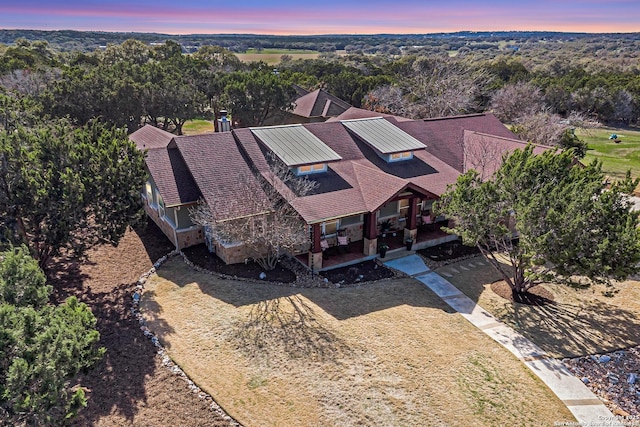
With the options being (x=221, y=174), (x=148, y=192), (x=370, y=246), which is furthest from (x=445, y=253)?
(x=148, y=192)

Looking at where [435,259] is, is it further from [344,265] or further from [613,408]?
[613,408]

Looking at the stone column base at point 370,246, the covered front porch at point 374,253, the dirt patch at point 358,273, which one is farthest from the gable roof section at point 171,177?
the stone column base at point 370,246

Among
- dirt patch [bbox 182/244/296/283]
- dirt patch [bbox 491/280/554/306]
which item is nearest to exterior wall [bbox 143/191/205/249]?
dirt patch [bbox 182/244/296/283]

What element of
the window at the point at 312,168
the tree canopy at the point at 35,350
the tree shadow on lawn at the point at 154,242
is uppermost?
the window at the point at 312,168

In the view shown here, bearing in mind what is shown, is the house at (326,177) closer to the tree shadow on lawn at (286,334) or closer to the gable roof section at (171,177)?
the gable roof section at (171,177)

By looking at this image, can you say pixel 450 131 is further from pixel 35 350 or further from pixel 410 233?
pixel 35 350

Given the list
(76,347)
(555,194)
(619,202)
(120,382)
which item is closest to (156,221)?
(120,382)
